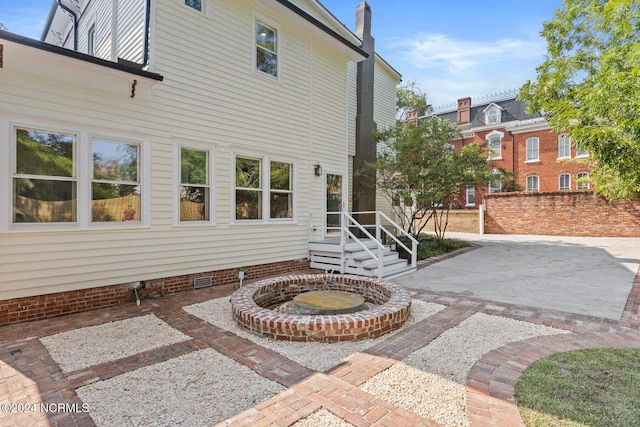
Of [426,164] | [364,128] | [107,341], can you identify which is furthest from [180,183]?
[426,164]

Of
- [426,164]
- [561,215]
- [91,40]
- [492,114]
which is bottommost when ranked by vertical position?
[561,215]

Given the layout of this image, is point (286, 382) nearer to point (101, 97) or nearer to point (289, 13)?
point (101, 97)

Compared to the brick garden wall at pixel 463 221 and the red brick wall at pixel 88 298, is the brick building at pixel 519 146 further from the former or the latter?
the red brick wall at pixel 88 298

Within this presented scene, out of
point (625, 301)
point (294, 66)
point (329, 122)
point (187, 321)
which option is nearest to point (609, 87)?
point (625, 301)

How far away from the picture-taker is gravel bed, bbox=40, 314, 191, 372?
3.52 metres

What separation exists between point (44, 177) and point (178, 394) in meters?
4.23

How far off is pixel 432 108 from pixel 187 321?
3246cm

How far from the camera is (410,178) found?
34.9 ft

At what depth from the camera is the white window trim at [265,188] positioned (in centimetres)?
717

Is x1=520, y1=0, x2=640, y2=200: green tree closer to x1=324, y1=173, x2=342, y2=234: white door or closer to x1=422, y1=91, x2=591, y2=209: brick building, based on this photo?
x1=324, y1=173, x2=342, y2=234: white door

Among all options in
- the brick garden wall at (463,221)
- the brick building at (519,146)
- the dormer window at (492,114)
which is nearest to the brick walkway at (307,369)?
the brick garden wall at (463,221)

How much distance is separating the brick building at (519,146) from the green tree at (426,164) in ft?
41.2

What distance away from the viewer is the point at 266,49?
7.92 metres

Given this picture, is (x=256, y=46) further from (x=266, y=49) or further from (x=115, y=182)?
(x=115, y=182)
